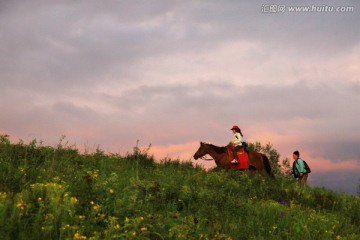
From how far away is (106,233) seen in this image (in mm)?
5348

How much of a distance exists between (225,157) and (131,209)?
544 inches

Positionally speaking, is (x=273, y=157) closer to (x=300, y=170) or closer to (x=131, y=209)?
(x=300, y=170)

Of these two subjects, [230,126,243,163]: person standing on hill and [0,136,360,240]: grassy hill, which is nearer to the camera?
[0,136,360,240]: grassy hill

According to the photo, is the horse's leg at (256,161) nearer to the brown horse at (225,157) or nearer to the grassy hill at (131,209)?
the brown horse at (225,157)

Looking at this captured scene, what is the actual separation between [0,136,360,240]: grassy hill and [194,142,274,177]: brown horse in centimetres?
656

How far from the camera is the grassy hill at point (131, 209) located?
5.41m

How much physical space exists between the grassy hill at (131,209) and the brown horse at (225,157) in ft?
21.5

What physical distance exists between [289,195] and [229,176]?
275 centimetres

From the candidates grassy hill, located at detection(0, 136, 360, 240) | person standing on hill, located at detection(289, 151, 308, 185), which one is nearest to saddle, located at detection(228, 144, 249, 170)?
person standing on hill, located at detection(289, 151, 308, 185)

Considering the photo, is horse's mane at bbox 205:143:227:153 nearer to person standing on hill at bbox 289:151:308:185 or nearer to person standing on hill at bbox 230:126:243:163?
person standing on hill at bbox 230:126:243:163

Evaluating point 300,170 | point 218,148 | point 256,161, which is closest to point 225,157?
point 218,148

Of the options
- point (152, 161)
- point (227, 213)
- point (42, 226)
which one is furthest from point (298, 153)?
point (42, 226)

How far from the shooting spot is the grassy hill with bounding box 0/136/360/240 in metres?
5.41

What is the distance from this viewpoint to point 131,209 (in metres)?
6.68
